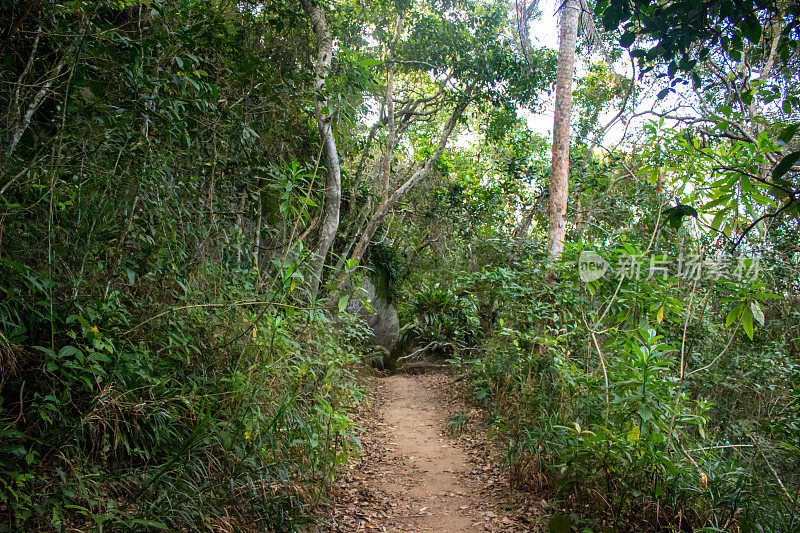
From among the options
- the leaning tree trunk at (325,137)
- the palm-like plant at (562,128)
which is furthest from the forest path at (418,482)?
the palm-like plant at (562,128)

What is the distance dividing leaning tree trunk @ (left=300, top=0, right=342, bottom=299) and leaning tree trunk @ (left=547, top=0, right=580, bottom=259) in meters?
3.31

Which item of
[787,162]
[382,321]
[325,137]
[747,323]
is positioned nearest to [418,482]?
[747,323]

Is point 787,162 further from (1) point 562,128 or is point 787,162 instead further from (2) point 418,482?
(1) point 562,128

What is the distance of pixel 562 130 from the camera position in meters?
6.85

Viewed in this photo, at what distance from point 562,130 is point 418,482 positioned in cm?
544

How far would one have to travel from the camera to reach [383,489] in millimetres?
4332

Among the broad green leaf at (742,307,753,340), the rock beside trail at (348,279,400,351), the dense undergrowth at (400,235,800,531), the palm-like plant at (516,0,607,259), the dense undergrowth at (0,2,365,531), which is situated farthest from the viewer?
the rock beside trail at (348,279,400,351)

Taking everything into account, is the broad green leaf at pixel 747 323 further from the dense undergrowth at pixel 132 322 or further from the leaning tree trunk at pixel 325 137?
the leaning tree trunk at pixel 325 137

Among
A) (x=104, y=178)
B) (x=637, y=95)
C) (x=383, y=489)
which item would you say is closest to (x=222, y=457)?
(x=383, y=489)

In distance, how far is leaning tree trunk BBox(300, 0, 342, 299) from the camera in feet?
19.0

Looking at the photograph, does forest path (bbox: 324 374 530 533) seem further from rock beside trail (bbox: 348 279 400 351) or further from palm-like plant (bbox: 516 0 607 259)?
rock beside trail (bbox: 348 279 400 351)

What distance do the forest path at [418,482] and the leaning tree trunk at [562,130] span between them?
310cm

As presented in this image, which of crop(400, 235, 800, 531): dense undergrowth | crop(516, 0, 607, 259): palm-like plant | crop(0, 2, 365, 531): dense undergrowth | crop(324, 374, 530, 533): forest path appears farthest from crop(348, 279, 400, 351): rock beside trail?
crop(0, 2, 365, 531): dense undergrowth

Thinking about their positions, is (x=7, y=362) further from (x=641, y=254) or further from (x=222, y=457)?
(x=641, y=254)
